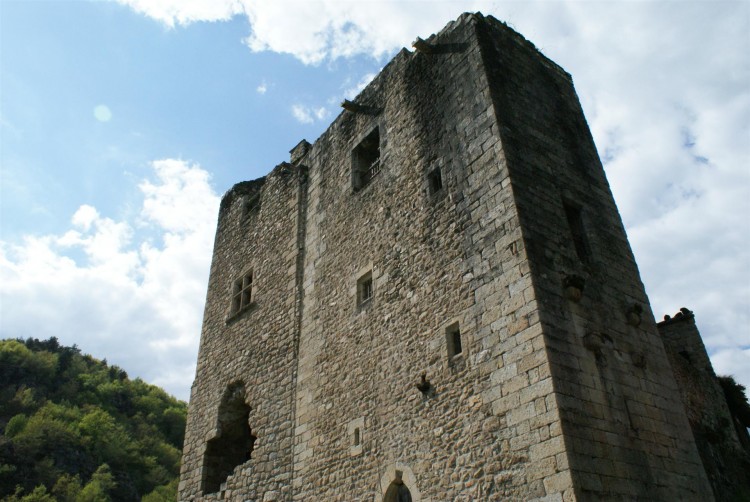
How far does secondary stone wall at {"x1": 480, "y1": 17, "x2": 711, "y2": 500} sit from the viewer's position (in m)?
5.99

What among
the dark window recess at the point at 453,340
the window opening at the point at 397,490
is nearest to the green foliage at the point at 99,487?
the window opening at the point at 397,490

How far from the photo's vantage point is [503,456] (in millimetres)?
6164

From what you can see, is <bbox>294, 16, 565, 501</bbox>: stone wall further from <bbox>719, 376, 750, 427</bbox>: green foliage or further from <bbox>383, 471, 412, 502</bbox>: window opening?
<bbox>719, 376, 750, 427</bbox>: green foliage

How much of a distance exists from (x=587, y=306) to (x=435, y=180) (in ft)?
9.87

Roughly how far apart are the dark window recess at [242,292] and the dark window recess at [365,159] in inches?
154

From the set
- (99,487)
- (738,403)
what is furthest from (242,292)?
(99,487)

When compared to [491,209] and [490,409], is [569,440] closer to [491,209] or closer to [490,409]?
[490,409]

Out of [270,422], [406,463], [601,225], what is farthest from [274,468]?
[601,225]

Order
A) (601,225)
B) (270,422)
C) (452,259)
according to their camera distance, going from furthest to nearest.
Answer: (270,422) → (601,225) → (452,259)

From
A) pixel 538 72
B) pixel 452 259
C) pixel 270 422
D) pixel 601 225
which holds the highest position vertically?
pixel 538 72

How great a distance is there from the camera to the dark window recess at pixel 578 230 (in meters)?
7.84

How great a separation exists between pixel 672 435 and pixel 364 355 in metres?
4.25

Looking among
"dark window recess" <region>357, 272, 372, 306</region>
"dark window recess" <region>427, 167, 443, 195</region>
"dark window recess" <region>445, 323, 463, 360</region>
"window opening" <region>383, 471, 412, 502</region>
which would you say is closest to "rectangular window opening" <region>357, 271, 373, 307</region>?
"dark window recess" <region>357, 272, 372, 306</region>

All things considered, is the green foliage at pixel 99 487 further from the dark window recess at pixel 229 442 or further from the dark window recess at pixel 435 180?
the dark window recess at pixel 435 180
